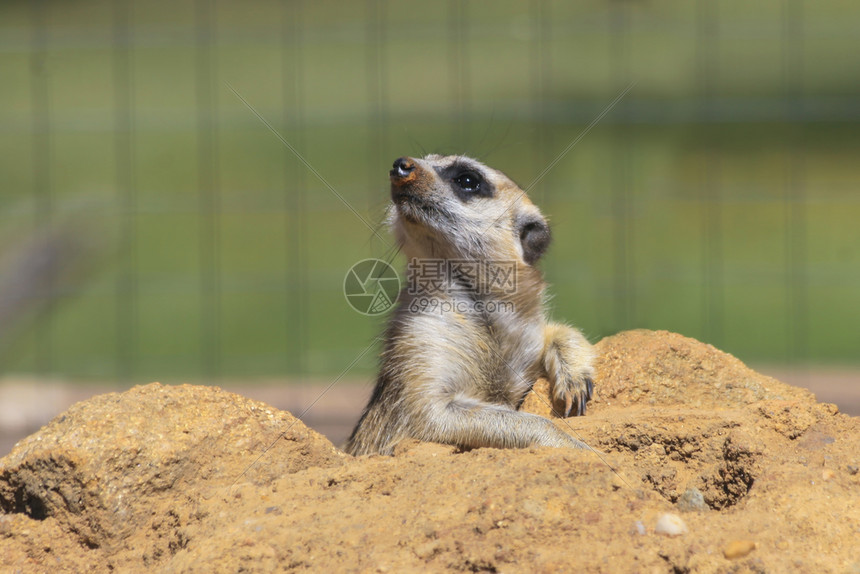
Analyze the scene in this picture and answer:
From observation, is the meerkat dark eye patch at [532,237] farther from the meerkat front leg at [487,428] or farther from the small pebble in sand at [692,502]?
the small pebble in sand at [692,502]

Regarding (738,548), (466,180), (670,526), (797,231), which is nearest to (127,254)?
(466,180)

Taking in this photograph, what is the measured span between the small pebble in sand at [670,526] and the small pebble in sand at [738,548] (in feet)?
0.31

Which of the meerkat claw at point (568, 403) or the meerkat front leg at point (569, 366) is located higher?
the meerkat front leg at point (569, 366)

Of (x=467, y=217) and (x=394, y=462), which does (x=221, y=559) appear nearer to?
(x=394, y=462)

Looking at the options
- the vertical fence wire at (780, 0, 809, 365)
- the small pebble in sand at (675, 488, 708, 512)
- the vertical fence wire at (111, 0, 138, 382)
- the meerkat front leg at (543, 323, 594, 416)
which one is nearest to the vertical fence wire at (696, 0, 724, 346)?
the vertical fence wire at (780, 0, 809, 365)

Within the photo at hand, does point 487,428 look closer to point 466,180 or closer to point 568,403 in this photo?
point 568,403

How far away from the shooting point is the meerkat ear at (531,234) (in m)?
3.77

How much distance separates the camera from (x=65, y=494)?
2268 millimetres

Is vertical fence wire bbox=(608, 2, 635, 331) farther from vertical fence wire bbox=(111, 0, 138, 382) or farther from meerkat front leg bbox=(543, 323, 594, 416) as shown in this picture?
vertical fence wire bbox=(111, 0, 138, 382)

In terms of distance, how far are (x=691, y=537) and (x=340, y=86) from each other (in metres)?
8.52

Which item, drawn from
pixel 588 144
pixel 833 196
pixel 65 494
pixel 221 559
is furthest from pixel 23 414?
pixel 833 196

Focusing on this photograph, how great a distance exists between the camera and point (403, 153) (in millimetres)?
9953

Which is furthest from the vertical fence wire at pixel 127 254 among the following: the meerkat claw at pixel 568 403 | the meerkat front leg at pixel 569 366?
the meerkat claw at pixel 568 403

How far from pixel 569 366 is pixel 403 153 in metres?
6.96
